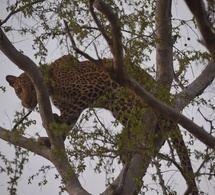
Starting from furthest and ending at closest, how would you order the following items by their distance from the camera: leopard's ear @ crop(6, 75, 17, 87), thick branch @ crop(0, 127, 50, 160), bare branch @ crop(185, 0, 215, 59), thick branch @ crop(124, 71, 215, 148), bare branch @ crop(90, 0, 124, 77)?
leopard's ear @ crop(6, 75, 17, 87) → thick branch @ crop(0, 127, 50, 160) → thick branch @ crop(124, 71, 215, 148) → bare branch @ crop(90, 0, 124, 77) → bare branch @ crop(185, 0, 215, 59)

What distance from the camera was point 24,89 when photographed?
9531 millimetres

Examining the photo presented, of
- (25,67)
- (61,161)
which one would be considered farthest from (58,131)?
(61,161)

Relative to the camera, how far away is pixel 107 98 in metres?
6.18

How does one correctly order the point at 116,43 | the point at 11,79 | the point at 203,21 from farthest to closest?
the point at 11,79 → the point at 116,43 → the point at 203,21

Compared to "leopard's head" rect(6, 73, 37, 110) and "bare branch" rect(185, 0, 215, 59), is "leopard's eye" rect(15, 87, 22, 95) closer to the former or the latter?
"leopard's head" rect(6, 73, 37, 110)

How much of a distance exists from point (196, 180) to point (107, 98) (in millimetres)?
1305

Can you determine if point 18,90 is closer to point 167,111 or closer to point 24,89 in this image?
point 24,89

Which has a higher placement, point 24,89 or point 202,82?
point 24,89

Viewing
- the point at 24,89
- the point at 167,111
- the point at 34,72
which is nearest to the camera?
the point at 167,111

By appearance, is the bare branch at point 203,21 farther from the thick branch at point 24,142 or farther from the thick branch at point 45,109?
the thick branch at point 24,142

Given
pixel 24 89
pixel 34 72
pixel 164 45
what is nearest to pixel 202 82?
pixel 164 45

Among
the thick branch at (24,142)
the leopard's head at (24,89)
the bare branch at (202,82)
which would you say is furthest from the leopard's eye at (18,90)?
the bare branch at (202,82)

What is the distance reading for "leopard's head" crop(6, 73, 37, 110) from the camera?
9.26m

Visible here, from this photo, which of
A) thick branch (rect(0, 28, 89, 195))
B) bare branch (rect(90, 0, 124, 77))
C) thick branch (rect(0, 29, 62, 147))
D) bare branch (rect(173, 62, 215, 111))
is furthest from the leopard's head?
bare branch (rect(90, 0, 124, 77))
